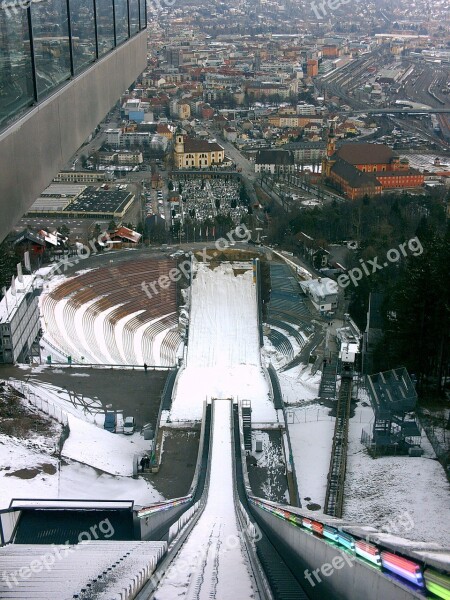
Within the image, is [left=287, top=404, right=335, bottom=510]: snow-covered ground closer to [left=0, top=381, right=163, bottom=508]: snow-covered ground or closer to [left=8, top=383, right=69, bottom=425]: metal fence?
[left=0, top=381, right=163, bottom=508]: snow-covered ground

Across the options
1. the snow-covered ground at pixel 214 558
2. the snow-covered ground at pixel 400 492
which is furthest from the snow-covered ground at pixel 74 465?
the snow-covered ground at pixel 400 492

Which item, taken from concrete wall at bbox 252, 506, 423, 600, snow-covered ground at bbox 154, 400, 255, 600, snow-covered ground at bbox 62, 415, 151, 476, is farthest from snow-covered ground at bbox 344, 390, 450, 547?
concrete wall at bbox 252, 506, 423, 600

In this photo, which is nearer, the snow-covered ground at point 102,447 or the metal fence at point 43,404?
the snow-covered ground at point 102,447

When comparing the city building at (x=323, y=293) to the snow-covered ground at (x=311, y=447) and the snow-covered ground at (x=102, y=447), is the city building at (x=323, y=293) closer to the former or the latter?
the snow-covered ground at (x=311, y=447)

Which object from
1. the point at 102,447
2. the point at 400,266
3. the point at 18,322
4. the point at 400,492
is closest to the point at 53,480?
the point at 102,447

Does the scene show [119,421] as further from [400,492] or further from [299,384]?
[400,492]

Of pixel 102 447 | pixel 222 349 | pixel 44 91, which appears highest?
pixel 44 91

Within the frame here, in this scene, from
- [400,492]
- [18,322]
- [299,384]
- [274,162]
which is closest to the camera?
[400,492]
